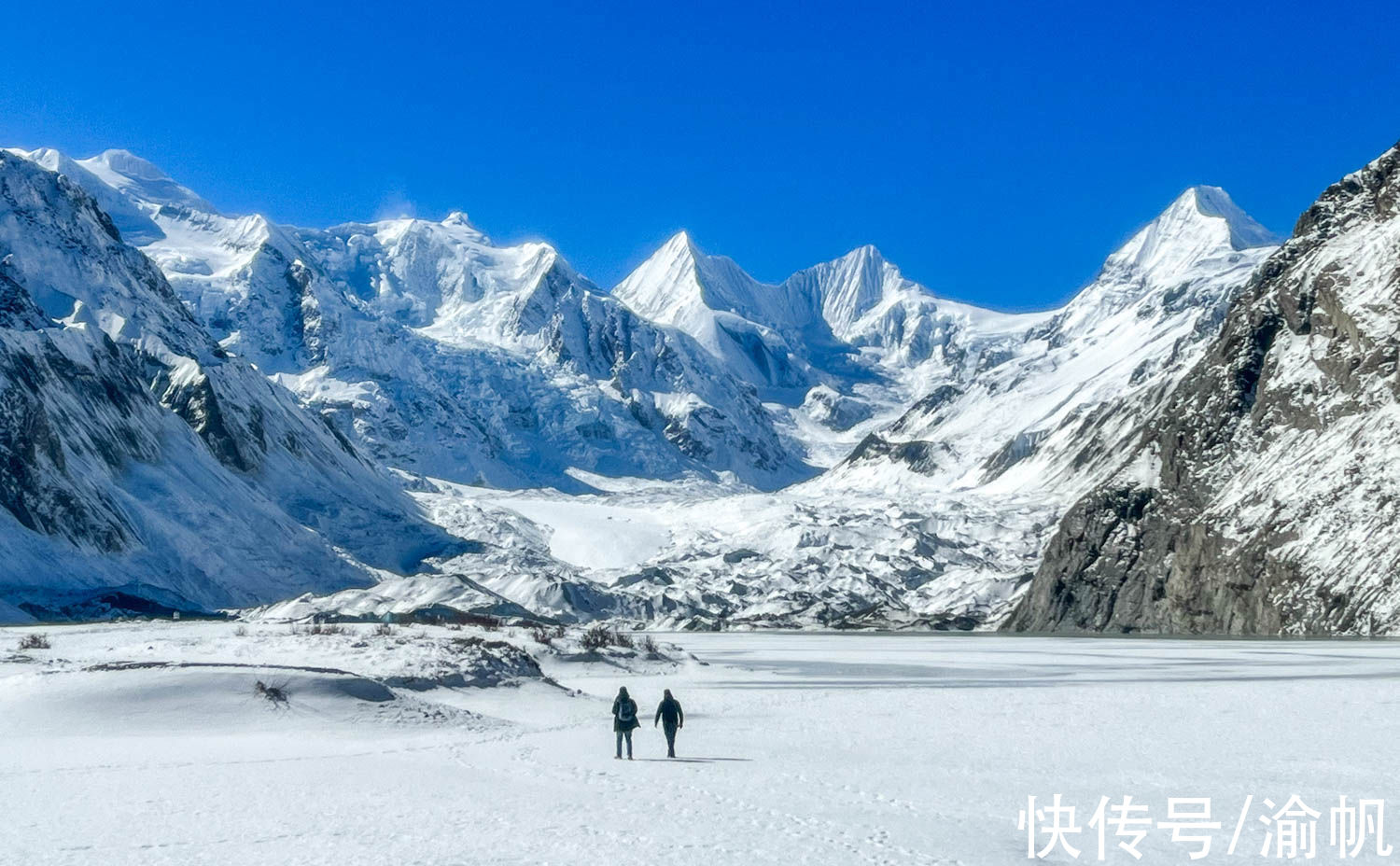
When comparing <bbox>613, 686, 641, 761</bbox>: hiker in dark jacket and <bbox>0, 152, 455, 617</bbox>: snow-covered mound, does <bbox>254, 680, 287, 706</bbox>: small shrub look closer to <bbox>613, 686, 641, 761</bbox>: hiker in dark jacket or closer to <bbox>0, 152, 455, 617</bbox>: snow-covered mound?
<bbox>613, 686, 641, 761</bbox>: hiker in dark jacket

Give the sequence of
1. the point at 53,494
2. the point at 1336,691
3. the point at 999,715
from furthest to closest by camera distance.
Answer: the point at 53,494 < the point at 1336,691 < the point at 999,715

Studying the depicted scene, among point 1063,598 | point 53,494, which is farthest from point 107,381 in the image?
point 1063,598

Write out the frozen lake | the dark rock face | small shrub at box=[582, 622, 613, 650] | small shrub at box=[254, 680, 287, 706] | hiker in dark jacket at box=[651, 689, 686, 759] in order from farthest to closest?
the dark rock face, small shrub at box=[582, 622, 613, 650], small shrub at box=[254, 680, 287, 706], hiker in dark jacket at box=[651, 689, 686, 759], the frozen lake

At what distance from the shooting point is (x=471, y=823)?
2353 centimetres

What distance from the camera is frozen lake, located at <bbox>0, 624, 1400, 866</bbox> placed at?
72.1ft

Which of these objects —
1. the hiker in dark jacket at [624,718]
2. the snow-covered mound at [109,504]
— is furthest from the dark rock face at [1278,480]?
the snow-covered mound at [109,504]

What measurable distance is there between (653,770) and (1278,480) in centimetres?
10030

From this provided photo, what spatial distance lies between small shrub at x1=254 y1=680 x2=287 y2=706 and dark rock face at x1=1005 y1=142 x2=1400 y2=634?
79.3 m

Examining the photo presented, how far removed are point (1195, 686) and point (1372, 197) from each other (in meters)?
101

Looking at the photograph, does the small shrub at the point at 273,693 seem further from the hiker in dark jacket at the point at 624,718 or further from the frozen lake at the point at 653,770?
the hiker in dark jacket at the point at 624,718

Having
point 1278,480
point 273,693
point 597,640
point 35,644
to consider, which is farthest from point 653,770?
point 1278,480

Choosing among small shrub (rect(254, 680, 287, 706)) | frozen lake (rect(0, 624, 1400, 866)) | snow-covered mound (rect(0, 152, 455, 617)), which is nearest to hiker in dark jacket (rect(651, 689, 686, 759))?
frozen lake (rect(0, 624, 1400, 866))

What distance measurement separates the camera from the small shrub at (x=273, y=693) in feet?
123

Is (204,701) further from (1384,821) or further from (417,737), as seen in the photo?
(1384,821)
